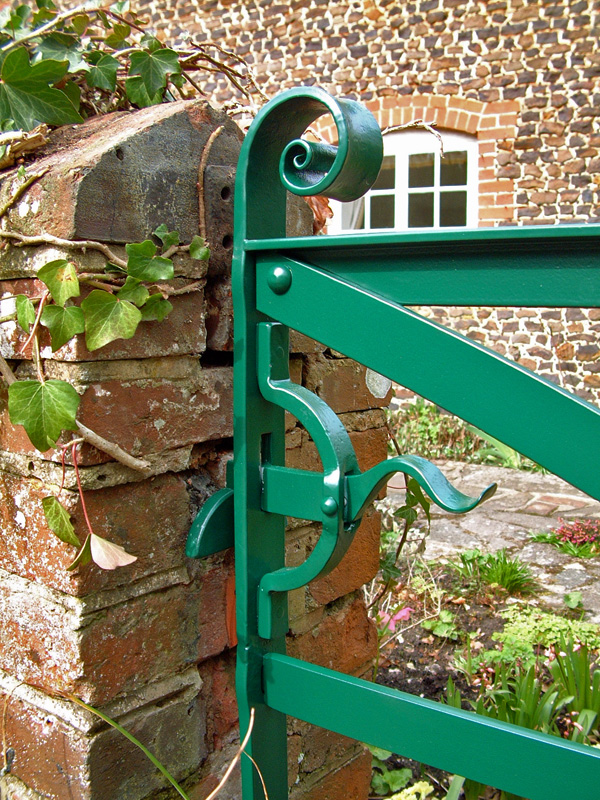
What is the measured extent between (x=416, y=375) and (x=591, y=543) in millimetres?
3982

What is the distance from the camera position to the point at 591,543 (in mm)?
4363

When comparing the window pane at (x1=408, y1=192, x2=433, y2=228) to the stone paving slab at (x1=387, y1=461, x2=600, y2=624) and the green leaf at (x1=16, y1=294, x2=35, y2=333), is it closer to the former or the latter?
the stone paving slab at (x1=387, y1=461, x2=600, y2=624)

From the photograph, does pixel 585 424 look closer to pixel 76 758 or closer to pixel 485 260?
pixel 485 260

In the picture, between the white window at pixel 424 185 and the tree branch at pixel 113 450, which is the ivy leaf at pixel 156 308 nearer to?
the tree branch at pixel 113 450

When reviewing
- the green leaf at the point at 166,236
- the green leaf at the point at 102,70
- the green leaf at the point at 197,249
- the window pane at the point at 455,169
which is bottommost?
the green leaf at the point at 197,249

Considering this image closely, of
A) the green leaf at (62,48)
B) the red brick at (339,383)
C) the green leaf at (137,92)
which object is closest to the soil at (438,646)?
the red brick at (339,383)

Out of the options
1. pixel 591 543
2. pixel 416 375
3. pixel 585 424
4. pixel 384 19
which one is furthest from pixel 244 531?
pixel 384 19

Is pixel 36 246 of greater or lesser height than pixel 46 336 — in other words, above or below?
above

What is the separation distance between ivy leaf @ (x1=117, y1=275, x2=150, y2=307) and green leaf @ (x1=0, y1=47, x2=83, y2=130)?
0.32m

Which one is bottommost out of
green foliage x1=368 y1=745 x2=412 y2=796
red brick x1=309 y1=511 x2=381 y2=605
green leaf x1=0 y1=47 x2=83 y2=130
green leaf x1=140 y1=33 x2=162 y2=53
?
green foliage x1=368 y1=745 x2=412 y2=796

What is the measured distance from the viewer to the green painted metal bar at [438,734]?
79cm

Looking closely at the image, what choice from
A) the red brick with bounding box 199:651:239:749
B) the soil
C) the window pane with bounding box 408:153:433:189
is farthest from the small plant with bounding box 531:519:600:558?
the window pane with bounding box 408:153:433:189

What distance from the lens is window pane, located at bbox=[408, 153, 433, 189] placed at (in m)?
7.47

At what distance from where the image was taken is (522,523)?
4.80m
